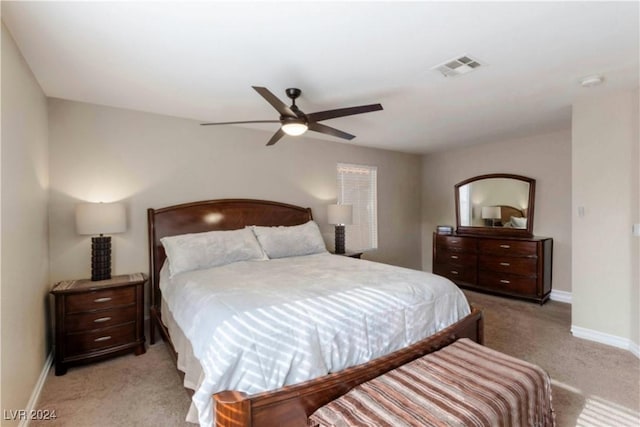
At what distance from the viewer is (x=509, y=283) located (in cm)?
440

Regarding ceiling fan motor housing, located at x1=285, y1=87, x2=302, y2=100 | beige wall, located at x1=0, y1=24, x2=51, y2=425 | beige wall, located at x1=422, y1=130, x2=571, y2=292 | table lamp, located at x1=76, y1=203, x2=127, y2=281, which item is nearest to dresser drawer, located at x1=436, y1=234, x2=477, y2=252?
beige wall, located at x1=422, y1=130, x2=571, y2=292

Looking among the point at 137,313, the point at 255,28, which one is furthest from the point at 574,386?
the point at 137,313

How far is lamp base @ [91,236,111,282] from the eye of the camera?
2.81 m

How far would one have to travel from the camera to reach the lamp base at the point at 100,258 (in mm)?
2809

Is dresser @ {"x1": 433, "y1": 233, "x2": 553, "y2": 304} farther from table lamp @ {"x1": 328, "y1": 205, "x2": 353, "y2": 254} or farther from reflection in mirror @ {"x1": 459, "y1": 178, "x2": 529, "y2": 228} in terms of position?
table lamp @ {"x1": 328, "y1": 205, "x2": 353, "y2": 254}

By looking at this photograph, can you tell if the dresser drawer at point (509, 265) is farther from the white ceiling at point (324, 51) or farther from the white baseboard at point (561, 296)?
the white ceiling at point (324, 51)

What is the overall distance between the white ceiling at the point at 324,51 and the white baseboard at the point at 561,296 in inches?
106

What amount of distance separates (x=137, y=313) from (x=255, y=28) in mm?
2570

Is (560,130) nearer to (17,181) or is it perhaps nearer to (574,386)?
(574,386)

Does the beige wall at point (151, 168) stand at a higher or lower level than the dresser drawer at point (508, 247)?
higher

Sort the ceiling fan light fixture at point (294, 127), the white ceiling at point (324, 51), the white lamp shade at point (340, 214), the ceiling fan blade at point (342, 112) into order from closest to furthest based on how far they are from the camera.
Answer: the white ceiling at point (324, 51)
the ceiling fan blade at point (342, 112)
the ceiling fan light fixture at point (294, 127)
the white lamp shade at point (340, 214)

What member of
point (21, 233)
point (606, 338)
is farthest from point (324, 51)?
point (606, 338)

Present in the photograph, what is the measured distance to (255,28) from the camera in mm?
1797

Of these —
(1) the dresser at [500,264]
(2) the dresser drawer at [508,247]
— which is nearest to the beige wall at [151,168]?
(1) the dresser at [500,264]
